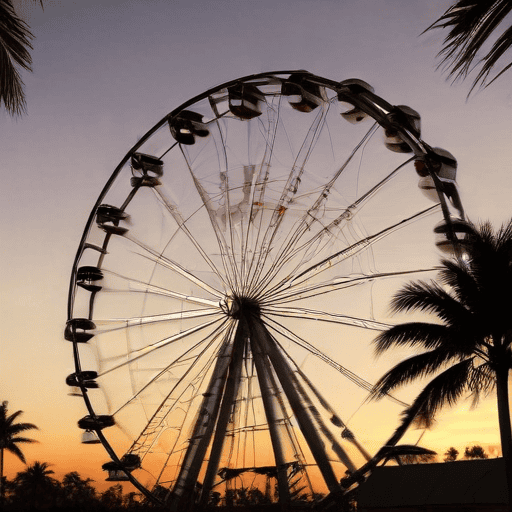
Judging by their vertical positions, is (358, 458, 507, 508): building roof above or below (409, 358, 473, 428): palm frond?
below

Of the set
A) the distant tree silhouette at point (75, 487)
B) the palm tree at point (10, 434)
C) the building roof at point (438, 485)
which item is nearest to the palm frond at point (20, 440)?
the palm tree at point (10, 434)

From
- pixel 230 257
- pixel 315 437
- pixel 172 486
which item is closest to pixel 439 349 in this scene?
pixel 315 437

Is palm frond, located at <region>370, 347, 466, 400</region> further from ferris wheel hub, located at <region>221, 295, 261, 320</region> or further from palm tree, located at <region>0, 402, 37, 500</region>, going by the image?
palm tree, located at <region>0, 402, 37, 500</region>

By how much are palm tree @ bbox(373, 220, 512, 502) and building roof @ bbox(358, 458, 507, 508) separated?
715cm

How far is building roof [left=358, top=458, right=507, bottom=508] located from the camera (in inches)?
869

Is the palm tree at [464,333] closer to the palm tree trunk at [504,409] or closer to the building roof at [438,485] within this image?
the palm tree trunk at [504,409]

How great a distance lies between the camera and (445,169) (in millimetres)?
15836

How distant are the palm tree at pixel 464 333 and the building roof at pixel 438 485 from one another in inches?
281

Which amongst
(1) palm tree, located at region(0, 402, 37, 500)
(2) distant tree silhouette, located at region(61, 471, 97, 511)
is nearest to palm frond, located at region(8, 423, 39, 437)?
(1) palm tree, located at region(0, 402, 37, 500)

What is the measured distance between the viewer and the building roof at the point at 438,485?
22062 millimetres

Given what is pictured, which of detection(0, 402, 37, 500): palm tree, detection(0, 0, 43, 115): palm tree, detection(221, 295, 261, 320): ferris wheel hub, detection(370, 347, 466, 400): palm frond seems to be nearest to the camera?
detection(0, 0, 43, 115): palm tree

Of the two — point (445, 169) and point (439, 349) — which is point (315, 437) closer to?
point (439, 349)

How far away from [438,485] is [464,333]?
30.7 ft

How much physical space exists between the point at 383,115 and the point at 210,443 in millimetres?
6990
